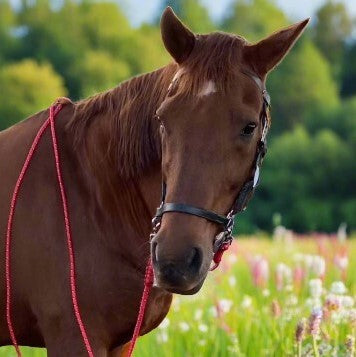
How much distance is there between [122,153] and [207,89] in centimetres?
60

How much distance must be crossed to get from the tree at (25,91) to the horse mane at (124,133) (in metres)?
34.4

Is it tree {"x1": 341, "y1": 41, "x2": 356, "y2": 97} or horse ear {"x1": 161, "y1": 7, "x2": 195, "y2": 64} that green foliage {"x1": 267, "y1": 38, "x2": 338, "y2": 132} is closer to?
tree {"x1": 341, "y1": 41, "x2": 356, "y2": 97}

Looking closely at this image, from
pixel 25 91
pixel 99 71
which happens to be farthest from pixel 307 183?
pixel 25 91

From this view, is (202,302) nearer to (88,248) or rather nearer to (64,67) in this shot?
(88,248)

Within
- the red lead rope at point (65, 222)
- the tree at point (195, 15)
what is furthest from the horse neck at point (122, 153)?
the tree at point (195, 15)

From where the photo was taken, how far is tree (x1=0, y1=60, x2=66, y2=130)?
38094 mm

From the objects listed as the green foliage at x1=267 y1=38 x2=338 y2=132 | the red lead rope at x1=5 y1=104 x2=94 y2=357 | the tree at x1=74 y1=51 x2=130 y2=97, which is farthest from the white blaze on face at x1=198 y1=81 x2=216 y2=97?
the green foliage at x1=267 y1=38 x2=338 y2=132

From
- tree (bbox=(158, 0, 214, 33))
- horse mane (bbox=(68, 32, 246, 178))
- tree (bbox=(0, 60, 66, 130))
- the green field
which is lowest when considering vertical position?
the green field

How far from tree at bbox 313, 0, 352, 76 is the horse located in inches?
2018

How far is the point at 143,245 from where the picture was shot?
350 centimetres

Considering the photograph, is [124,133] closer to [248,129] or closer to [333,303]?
[248,129]

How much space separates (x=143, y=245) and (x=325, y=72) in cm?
4528

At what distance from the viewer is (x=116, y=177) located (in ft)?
11.6

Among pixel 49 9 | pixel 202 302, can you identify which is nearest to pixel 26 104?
pixel 49 9
